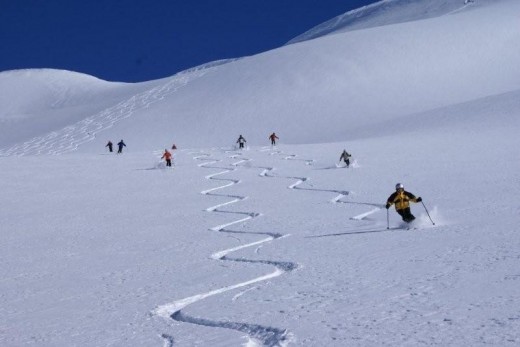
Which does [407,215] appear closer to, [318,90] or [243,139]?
[243,139]

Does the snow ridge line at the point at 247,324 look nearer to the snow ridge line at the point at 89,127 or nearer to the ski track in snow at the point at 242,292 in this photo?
the ski track in snow at the point at 242,292

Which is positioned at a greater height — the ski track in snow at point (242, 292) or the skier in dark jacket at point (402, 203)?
the skier in dark jacket at point (402, 203)

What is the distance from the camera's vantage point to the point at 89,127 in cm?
5547

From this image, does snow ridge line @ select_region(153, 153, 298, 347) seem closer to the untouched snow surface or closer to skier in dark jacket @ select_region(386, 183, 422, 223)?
the untouched snow surface

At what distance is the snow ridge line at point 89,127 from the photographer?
49625 millimetres

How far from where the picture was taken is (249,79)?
60156 mm

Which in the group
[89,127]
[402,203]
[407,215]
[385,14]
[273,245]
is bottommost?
[273,245]

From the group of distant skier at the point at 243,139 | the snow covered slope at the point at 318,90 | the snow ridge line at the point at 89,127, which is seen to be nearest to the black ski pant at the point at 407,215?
the group of distant skier at the point at 243,139

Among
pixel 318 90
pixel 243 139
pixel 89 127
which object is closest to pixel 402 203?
pixel 243 139

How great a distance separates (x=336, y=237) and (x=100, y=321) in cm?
419

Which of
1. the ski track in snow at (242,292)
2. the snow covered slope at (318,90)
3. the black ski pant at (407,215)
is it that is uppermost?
the snow covered slope at (318,90)

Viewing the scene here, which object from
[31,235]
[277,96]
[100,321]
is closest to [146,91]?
[277,96]

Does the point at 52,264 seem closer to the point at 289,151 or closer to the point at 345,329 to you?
the point at 345,329

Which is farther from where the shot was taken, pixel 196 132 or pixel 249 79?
pixel 249 79
